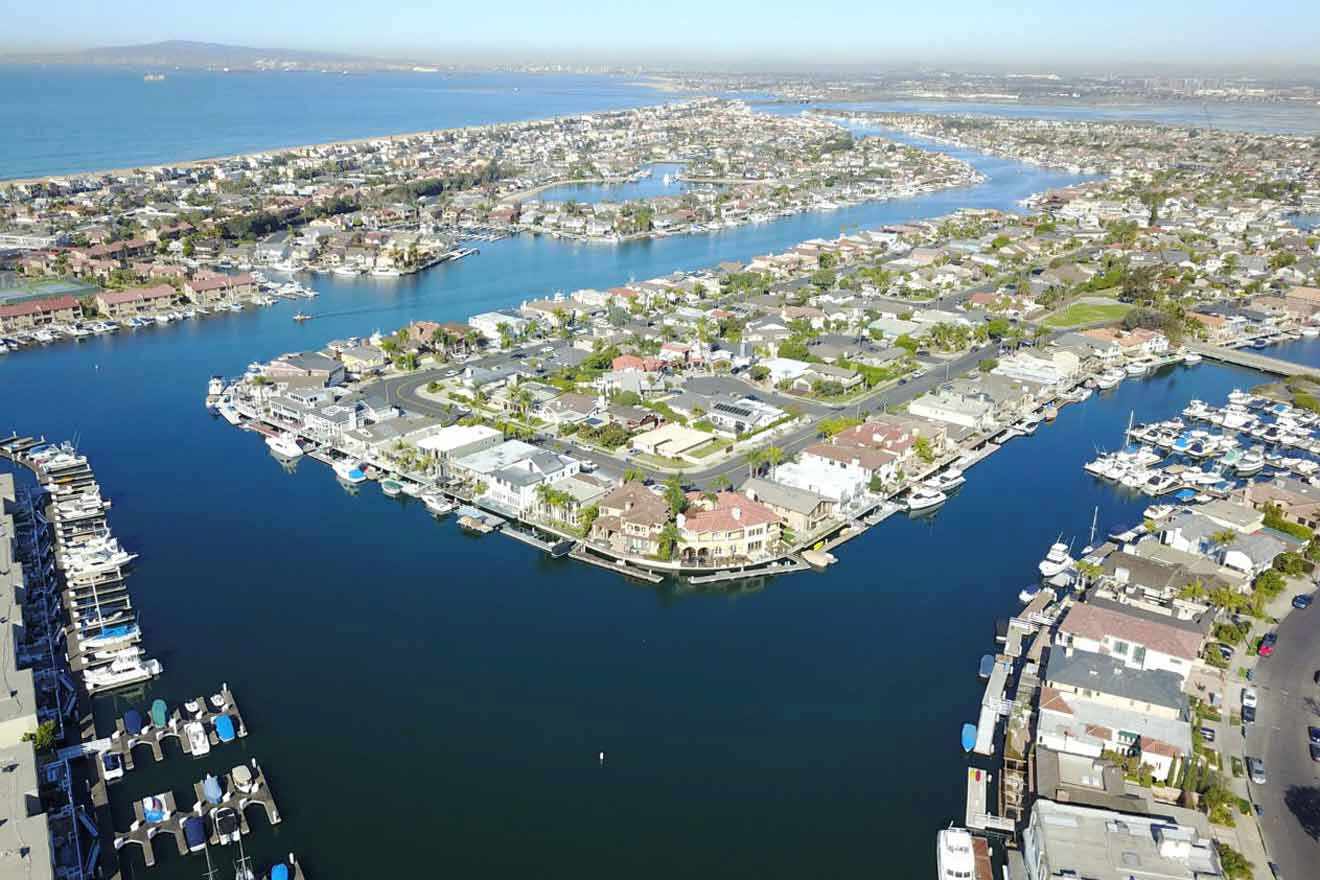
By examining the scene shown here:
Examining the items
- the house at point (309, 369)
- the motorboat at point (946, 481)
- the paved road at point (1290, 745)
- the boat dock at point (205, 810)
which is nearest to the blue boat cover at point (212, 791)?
the boat dock at point (205, 810)

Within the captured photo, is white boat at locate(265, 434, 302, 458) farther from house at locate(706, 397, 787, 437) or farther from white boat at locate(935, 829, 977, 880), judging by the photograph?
white boat at locate(935, 829, 977, 880)

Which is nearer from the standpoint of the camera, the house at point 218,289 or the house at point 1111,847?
the house at point 1111,847

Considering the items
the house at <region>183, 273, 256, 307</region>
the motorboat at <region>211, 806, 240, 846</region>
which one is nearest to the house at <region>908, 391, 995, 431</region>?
the motorboat at <region>211, 806, 240, 846</region>

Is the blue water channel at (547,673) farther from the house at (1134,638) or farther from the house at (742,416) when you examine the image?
the house at (742,416)

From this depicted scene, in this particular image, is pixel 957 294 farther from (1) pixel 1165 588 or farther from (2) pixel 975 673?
(2) pixel 975 673

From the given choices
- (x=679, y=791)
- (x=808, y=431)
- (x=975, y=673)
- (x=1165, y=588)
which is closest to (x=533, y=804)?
(x=679, y=791)

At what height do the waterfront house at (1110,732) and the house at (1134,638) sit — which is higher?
the house at (1134,638)
